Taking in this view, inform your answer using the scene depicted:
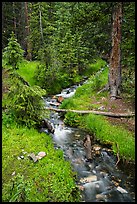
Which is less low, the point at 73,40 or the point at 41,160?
the point at 73,40

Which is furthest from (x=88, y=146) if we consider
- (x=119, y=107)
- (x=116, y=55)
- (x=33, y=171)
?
(x=116, y=55)

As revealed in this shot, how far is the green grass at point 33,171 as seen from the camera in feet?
22.3

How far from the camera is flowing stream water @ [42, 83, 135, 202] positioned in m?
8.02

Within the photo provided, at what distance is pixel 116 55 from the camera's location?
16.0 m

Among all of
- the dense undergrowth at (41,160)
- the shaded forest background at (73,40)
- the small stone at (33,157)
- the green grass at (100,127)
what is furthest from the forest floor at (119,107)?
the small stone at (33,157)

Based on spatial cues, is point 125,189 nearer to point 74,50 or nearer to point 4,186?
point 4,186

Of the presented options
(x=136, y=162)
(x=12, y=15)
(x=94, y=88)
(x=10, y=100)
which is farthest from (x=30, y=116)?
(x=12, y=15)

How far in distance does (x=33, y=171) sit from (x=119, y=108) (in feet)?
25.5

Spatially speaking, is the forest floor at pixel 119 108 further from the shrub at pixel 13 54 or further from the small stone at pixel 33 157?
the shrub at pixel 13 54

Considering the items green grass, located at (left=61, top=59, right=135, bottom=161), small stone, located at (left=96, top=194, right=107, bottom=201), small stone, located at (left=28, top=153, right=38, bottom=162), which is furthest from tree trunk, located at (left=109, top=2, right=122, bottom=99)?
small stone, located at (left=96, top=194, right=107, bottom=201)

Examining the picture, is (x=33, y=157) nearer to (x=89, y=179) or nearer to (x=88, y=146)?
(x=89, y=179)

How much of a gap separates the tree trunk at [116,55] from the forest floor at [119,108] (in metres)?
0.62

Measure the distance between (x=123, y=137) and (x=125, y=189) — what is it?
3.27 m

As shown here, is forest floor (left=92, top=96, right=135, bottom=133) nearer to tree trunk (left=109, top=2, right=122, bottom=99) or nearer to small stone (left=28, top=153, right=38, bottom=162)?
tree trunk (left=109, top=2, right=122, bottom=99)
